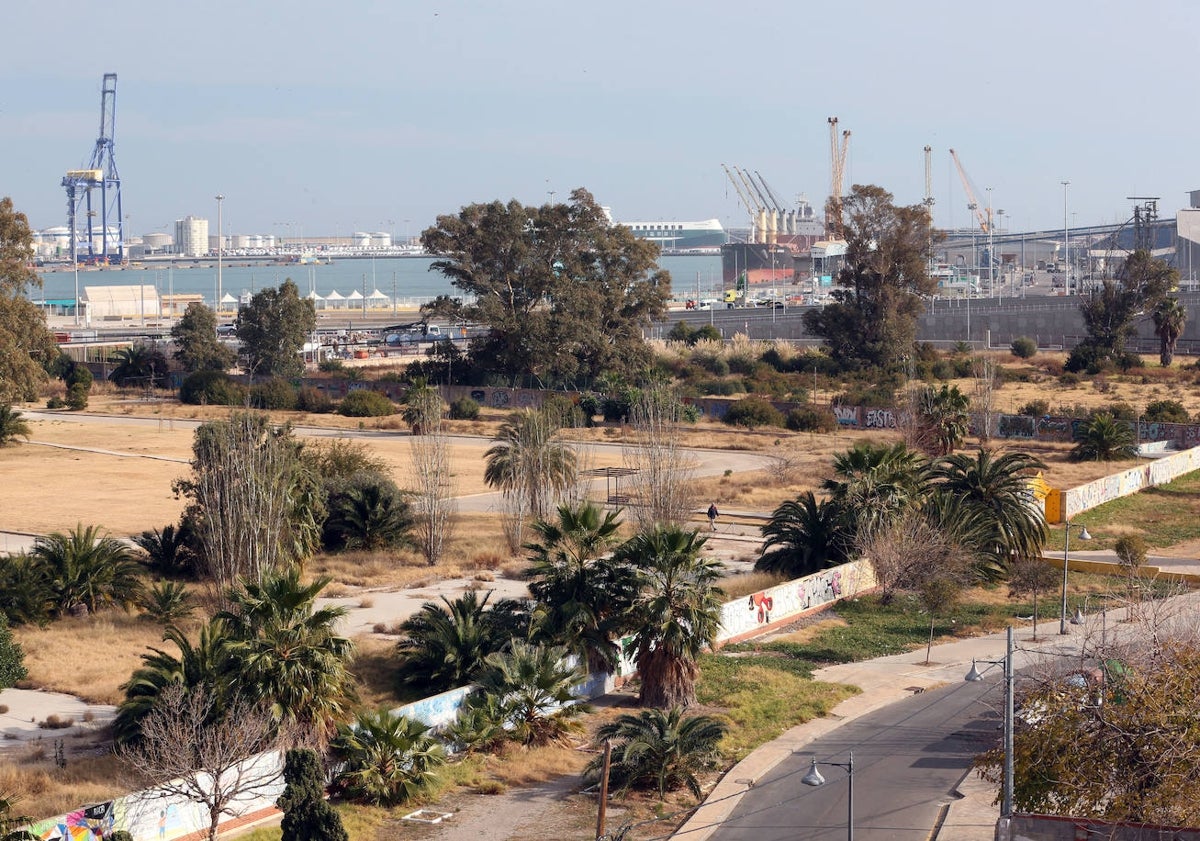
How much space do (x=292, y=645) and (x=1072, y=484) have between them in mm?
39616

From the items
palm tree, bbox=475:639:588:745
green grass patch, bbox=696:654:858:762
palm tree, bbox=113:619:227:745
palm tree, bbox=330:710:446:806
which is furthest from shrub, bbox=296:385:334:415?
palm tree, bbox=330:710:446:806

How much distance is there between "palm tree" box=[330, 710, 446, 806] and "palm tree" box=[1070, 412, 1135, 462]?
45.2 meters

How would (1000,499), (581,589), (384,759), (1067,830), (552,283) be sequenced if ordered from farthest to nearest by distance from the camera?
(552,283) → (1000,499) → (581,589) → (384,759) → (1067,830)

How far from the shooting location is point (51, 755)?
24094 mm

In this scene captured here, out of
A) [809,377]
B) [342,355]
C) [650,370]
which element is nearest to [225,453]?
[650,370]

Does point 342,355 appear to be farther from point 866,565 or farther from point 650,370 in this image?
point 866,565

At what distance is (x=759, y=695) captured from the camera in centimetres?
2861

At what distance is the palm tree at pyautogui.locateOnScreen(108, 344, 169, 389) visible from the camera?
324 ft

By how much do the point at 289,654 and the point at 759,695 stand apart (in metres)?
10.1

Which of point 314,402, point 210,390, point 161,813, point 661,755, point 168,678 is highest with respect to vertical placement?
point 210,390

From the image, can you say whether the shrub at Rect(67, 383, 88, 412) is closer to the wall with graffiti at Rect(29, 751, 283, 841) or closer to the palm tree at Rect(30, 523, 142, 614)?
the palm tree at Rect(30, 523, 142, 614)

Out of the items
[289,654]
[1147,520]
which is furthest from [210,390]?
[289,654]

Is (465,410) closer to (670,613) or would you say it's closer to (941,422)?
(941,422)

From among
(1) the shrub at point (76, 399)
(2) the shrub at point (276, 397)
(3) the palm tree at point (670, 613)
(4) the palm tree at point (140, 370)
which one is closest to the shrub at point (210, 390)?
(2) the shrub at point (276, 397)
